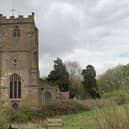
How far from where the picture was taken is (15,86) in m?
41.2

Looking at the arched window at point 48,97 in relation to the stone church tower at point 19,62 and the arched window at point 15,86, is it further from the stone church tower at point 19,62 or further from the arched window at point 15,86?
the arched window at point 15,86

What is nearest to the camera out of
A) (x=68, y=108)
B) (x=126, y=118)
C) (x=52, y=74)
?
(x=126, y=118)

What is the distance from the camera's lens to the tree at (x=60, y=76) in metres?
55.2

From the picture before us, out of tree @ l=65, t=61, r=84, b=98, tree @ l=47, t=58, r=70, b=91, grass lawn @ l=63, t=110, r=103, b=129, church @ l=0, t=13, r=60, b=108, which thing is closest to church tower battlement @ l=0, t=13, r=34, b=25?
church @ l=0, t=13, r=60, b=108

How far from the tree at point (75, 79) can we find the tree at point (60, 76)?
1932mm

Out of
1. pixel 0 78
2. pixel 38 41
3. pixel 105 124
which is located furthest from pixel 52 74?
pixel 105 124

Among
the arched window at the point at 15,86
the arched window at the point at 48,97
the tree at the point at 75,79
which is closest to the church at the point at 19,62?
the arched window at the point at 15,86

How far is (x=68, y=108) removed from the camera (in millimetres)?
40438

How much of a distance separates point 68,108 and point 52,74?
1674 centimetres

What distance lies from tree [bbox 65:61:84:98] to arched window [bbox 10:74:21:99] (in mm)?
18018

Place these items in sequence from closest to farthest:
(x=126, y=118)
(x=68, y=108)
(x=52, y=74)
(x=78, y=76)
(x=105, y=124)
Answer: (x=126, y=118), (x=105, y=124), (x=68, y=108), (x=52, y=74), (x=78, y=76)

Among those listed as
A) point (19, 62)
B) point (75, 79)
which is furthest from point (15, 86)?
point (75, 79)

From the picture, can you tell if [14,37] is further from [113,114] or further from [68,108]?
[113,114]

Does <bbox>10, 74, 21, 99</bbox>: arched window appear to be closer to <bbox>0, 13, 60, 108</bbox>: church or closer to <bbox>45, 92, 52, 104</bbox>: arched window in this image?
<bbox>0, 13, 60, 108</bbox>: church
